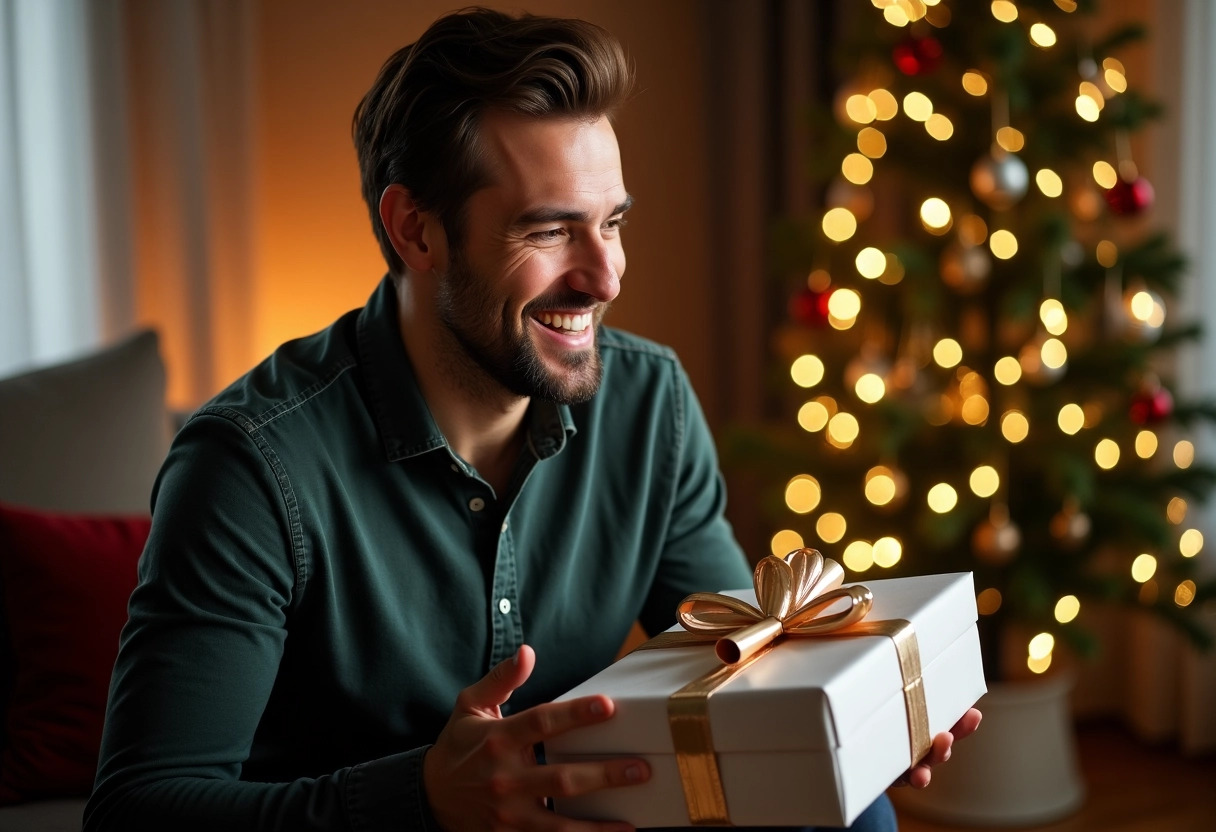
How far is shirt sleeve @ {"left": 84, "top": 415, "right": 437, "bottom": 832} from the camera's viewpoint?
1.09 meters

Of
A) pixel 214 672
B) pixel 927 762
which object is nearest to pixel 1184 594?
pixel 927 762

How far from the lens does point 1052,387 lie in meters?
2.39

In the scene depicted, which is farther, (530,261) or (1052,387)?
(1052,387)

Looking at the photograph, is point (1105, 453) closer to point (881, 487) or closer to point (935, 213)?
point (881, 487)

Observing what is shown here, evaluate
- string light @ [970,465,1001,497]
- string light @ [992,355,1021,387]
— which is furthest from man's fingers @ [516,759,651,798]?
string light @ [992,355,1021,387]

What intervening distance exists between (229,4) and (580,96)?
5.97 feet

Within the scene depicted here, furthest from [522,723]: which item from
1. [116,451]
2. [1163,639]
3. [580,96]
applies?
[1163,639]

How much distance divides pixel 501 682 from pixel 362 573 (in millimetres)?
312

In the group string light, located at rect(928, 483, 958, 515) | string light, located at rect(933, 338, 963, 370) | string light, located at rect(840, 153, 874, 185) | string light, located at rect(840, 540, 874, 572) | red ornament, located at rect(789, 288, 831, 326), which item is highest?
string light, located at rect(840, 153, 874, 185)

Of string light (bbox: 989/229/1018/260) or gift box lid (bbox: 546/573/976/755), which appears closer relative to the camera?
gift box lid (bbox: 546/573/976/755)

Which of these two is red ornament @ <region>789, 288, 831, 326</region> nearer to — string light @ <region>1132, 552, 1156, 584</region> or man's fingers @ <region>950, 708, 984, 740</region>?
string light @ <region>1132, 552, 1156, 584</region>

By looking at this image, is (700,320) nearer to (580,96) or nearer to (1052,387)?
(1052,387)

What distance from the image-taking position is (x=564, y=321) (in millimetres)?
1396

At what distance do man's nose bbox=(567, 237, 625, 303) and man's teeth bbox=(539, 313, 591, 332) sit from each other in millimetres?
37
